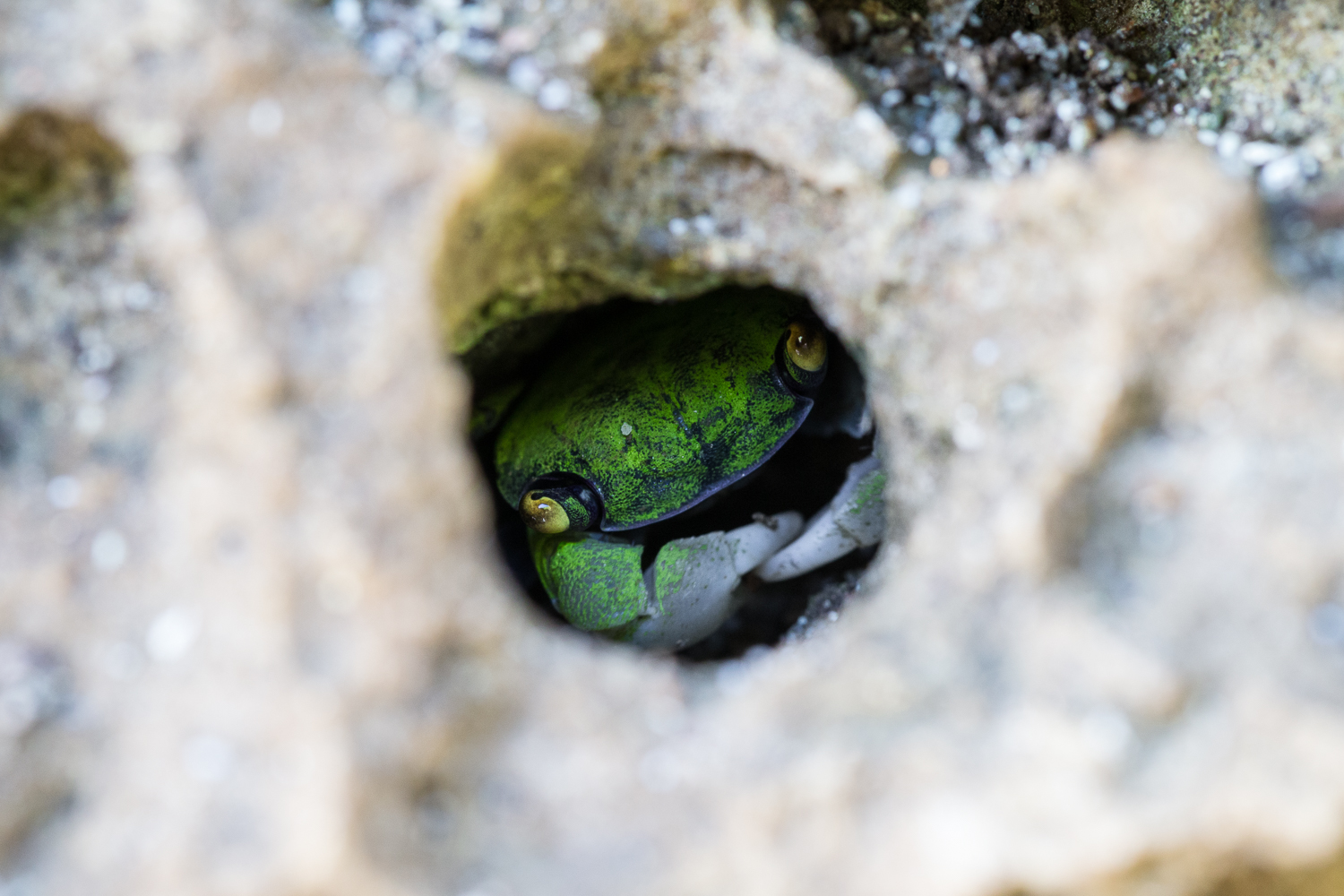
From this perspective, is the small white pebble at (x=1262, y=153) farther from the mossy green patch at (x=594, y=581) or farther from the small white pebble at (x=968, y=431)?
the mossy green patch at (x=594, y=581)

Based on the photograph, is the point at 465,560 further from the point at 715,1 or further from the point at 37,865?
the point at 715,1

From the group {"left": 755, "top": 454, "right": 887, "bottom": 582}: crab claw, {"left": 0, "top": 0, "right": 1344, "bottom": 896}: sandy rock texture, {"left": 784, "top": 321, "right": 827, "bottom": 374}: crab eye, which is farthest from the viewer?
{"left": 784, "top": 321, "right": 827, "bottom": 374}: crab eye

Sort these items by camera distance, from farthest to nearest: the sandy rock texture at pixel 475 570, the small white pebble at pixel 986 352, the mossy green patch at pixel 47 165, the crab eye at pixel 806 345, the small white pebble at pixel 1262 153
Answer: the crab eye at pixel 806 345 → the small white pebble at pixel 1262 153 → the small white pebble at pixel 986 352 → the mossy green patch at pixel 47 165 → the sandy rock texture at pixel 475 570

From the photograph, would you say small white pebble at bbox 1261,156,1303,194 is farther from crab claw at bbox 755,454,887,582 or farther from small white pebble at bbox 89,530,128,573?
small white pebble at bbox 89,530,128,573

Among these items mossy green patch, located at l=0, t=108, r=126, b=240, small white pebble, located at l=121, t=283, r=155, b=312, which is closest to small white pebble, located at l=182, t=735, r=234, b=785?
small white pebble, located at l=121, t=283, r=155, b=312

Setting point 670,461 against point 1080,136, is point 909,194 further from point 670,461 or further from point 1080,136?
point 670,461

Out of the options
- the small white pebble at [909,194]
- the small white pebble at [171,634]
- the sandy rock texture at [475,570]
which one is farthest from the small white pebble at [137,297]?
the small white pebble at [909,194]

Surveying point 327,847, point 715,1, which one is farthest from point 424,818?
point 715,1

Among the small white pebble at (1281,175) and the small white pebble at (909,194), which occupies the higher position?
the small white pebble at (1281,175)
